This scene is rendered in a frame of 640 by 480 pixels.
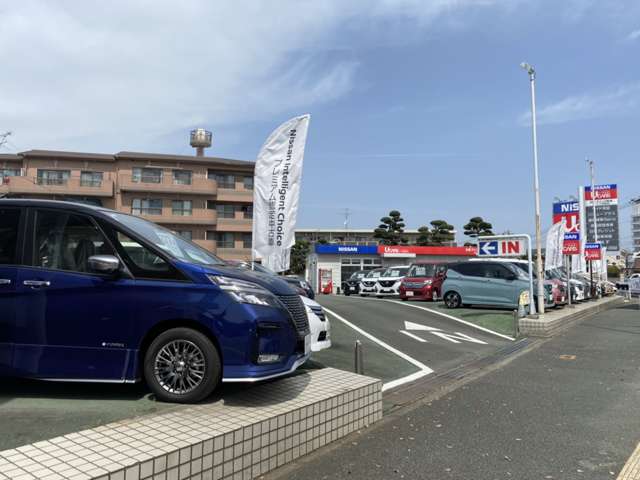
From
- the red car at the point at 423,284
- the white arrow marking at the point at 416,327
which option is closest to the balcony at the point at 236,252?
the red car at the point at 423,284

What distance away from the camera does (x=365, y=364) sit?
7617mm

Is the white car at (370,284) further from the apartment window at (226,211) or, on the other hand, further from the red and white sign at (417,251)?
the apartment window at (226,211)

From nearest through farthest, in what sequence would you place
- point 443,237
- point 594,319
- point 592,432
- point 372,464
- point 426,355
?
point 372,464
point 592,432
point 426,355
point 594,319
point 443,237

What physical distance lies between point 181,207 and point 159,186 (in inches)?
95.2

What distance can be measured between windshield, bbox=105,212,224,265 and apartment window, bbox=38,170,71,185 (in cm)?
3909

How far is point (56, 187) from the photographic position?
38656mm

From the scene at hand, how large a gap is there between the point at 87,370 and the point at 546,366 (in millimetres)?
6934

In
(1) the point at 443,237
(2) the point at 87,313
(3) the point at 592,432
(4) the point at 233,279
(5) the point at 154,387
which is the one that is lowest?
(3) the point at 592,432

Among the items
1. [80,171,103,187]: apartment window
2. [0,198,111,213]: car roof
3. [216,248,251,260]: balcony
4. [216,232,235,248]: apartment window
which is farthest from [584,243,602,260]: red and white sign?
[80,171,103,187]: apartment window

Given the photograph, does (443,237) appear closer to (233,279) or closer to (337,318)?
(337,318)

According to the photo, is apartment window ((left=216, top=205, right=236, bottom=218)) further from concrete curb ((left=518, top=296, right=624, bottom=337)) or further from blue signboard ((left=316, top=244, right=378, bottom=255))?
concrete curb ((left=518, top=296, right=624, bottom=337))

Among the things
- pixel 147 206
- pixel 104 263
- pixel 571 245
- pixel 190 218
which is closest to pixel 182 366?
pixel 104 263

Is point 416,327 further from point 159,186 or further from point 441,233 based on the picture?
point 441,233

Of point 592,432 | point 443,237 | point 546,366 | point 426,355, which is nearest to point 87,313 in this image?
point 592,432
